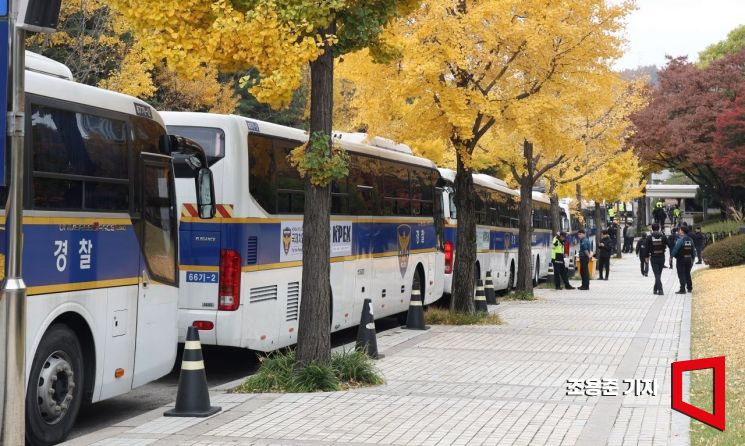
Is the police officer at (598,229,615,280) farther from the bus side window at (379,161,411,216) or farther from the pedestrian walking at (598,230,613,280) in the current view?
the bus side window at (379,161,411,216)

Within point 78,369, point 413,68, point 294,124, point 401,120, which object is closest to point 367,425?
point 78,369

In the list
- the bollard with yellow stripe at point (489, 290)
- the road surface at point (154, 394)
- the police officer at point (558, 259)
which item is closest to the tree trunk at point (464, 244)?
the bollard with yellow stripe at point (489, 290)

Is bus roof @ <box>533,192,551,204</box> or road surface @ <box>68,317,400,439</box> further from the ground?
bus roof @ <box>533,192,551,204</box>

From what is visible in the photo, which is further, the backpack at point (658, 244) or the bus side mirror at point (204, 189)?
the backpack at point (658, 244)

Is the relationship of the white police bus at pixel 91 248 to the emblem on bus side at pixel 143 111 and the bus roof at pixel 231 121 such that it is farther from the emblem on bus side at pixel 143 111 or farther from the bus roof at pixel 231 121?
the bus roof at pixel 231 121

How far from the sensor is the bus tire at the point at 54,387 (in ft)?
27.9

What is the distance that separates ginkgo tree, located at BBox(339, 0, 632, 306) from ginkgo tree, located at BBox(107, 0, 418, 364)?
6253mm

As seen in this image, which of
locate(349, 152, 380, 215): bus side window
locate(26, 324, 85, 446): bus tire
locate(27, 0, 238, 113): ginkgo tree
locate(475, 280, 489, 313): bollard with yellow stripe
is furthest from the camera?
locate(27, 0, 238, 113): ginkgo tree

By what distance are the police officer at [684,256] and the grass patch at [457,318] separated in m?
9.04

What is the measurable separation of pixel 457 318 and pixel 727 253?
19.9 metres

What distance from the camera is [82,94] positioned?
926 centimetres

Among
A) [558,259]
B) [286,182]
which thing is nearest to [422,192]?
[286,182]

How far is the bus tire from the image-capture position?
852 centimetres

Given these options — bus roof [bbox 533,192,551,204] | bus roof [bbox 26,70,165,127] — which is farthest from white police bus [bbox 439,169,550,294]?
bus roof [bbox 26,70,165,127]
